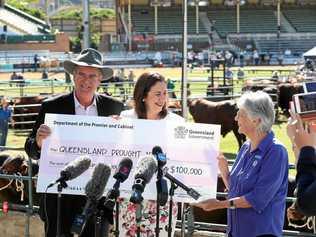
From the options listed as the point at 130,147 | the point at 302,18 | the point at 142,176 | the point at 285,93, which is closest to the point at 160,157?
the point at 142,176

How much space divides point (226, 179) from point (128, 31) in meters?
71.0

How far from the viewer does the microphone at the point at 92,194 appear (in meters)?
3.40

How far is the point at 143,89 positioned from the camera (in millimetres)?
4836

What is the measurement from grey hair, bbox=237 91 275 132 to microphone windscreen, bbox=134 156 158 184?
635mm

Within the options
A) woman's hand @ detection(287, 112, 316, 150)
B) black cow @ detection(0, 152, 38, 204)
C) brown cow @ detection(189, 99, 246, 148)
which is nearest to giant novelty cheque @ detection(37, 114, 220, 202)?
woman's hand @ detection(287, 112, 316, 150)

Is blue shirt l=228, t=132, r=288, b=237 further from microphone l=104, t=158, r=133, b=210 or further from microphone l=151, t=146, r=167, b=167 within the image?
microphone l=104, t=158, r=133, b=210

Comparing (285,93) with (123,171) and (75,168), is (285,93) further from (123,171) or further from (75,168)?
(123,171)

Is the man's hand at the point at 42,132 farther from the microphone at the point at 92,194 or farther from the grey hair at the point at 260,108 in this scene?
the grey hair at the point at 260,108

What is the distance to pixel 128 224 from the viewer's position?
466 cm

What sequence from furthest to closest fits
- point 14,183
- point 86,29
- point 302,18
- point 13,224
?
point 302,18, point 86,29, point 14,183, point 13,224

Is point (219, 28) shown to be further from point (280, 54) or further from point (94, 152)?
point (94, 152)

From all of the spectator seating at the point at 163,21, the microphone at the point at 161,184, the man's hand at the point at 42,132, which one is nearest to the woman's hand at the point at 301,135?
the microphone at the point at 161,184

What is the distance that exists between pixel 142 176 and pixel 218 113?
13.2 meters

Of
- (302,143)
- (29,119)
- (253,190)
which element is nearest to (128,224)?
(253,190)
